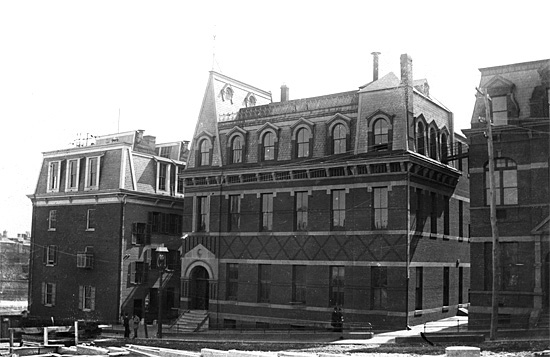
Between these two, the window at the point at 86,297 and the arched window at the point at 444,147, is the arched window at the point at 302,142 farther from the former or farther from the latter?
the window at the point at 86,297

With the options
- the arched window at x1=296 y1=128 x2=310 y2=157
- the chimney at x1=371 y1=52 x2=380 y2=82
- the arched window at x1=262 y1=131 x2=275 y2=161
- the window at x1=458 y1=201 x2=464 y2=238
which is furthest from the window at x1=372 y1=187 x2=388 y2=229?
the window at x1=458 y1=201 x2=464 y2=238

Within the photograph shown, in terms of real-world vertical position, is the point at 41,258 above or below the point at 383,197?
below

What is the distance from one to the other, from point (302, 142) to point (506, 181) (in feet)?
38.5

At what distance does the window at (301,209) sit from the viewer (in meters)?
36.2

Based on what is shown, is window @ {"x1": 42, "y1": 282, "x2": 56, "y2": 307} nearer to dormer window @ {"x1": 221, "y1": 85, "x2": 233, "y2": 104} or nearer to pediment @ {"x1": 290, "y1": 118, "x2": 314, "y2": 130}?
dormer window @ {"x1": 221, "y1": 85, "x2": 233, "y2": 104}

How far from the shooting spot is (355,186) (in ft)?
112

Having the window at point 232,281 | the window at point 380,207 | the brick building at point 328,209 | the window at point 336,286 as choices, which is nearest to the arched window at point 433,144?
the brick building at point 328,209

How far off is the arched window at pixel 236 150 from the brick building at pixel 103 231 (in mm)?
9684

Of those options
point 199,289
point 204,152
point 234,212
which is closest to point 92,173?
point 204,152

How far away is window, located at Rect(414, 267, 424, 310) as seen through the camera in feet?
110

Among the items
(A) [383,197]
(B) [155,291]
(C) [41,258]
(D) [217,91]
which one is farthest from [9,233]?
(A) [383,197]

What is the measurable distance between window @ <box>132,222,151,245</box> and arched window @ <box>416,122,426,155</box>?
71.5 ft

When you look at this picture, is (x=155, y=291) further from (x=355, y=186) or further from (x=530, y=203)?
(x=530, y=203)

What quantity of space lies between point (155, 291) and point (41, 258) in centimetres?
1011
